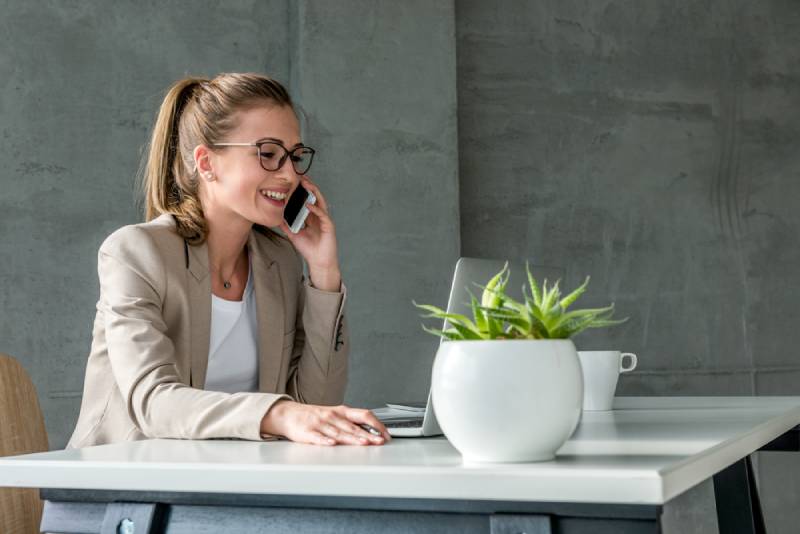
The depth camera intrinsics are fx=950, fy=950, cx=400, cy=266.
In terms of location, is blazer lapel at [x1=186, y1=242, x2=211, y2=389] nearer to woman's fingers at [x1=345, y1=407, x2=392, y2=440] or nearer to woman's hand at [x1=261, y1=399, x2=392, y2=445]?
woman's hand at [x1=261, y1=399, x2=392, y2=445]

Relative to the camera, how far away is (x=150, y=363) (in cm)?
162

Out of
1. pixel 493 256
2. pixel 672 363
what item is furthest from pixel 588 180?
pixel 672 363

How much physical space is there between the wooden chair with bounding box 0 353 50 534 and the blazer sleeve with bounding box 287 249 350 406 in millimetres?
551

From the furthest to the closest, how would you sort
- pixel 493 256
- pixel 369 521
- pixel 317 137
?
pixel 493 256, pixel 317 137, pixel 369 521

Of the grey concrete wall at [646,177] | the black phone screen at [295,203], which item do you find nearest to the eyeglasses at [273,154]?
the black phone screen at [295,203]

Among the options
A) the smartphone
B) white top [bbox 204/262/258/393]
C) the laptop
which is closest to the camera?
the laptop

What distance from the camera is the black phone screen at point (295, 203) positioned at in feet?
7.09

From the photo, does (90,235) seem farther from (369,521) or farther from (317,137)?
(369,521)

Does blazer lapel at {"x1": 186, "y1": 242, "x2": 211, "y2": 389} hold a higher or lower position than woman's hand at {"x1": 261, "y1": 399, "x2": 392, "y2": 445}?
higher

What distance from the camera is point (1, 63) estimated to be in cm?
364

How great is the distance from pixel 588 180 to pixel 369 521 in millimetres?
3902

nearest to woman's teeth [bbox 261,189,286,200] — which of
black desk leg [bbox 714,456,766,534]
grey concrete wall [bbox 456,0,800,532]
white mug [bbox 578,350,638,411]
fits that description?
white mug [bbox 578,350,638,411]

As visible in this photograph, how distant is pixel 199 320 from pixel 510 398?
3.58 feet

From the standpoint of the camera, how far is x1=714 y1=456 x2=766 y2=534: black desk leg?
1.86m
